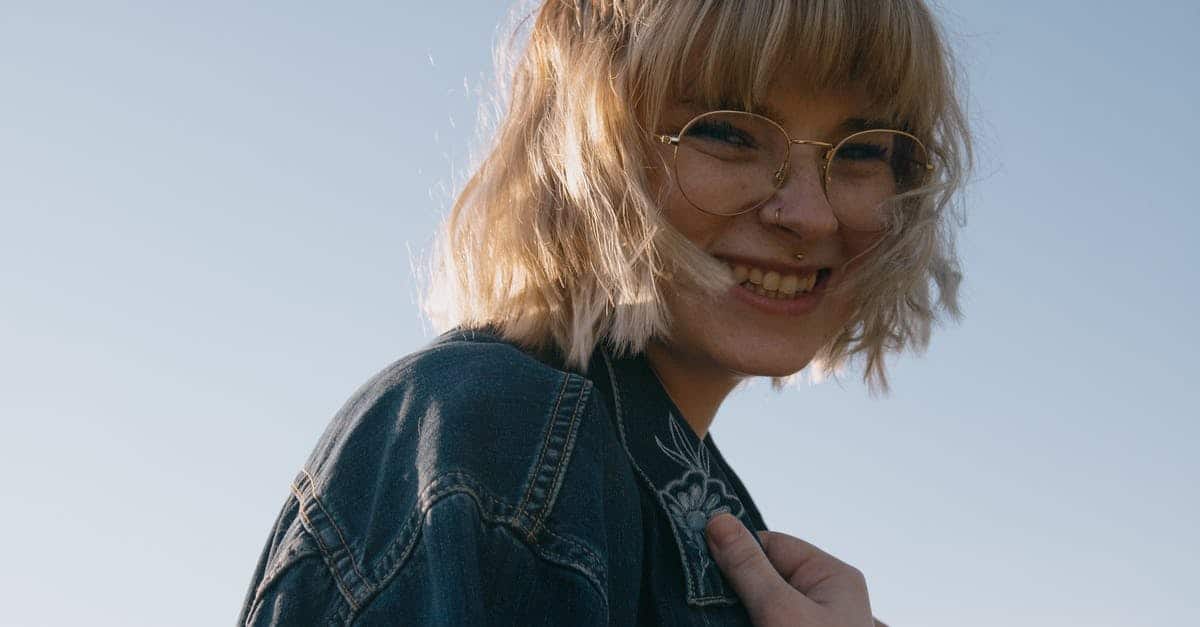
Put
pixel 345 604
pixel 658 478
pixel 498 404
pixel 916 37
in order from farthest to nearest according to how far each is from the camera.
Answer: pixel 916 37 < pixel 658 478 < pixel 498 404 < pixel 345 604

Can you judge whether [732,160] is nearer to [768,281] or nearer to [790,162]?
[790,162]

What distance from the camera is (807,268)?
2.52 metres

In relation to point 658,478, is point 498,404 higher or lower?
higher

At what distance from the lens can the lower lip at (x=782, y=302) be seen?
2.46 m

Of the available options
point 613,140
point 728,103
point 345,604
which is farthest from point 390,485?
point 728,103

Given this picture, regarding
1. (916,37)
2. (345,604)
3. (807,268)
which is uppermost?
(916,37)

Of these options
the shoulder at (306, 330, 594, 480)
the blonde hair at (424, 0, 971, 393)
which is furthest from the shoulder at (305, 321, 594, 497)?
the blonde hair at (424, 0, 971, 393)

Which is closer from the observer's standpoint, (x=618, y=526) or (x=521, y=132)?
(x=618, y=526)

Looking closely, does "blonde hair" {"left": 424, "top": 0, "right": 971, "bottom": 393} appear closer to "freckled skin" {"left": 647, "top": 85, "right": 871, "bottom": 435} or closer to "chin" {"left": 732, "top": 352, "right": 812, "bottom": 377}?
"freckled skin" {"left": 647, "top": 85, "right": 871, "bottom": 435}

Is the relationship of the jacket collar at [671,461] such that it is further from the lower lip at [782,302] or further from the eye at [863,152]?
the eye at [863,152]

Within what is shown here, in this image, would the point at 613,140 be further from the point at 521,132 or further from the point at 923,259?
the point at 923,259

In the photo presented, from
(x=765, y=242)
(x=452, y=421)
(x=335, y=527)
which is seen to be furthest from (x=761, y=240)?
(x=335, y=527)

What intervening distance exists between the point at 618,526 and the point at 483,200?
0.81 m

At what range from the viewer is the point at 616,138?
233cm
